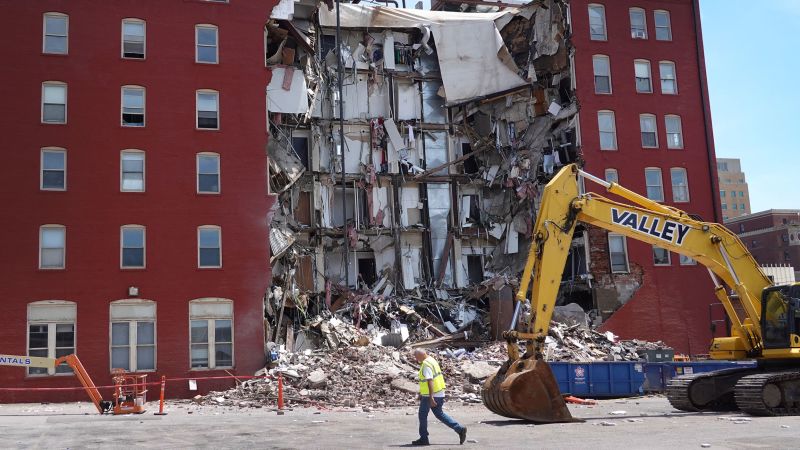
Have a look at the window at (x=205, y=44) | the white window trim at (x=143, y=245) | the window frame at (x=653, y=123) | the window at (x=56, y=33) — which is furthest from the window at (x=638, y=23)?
the window at (x=56, y=33)

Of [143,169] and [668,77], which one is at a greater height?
[668,77]

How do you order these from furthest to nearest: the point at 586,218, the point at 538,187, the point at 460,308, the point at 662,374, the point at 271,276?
the point at 538,187, the point at 460,308, the point at 271,276, the point at 662,374, the point at 586,218

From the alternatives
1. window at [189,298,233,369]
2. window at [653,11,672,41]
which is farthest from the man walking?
window at [653,11,672,41]

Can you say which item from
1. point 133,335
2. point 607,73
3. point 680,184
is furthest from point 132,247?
point 680,184

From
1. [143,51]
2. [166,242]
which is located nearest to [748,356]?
[166,242]

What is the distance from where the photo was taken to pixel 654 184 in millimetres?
40219

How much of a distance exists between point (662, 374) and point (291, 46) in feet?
70.8

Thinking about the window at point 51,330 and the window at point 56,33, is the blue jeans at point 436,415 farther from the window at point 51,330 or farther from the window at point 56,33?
the window at point 56,33

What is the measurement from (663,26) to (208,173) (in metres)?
24.1

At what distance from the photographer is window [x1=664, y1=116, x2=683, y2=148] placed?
40781mm

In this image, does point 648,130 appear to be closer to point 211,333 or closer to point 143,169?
point 211,333

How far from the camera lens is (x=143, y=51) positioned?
32688 mm

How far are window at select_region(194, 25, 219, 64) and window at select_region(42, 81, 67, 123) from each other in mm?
5270

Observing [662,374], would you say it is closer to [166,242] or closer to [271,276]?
[271,276]
